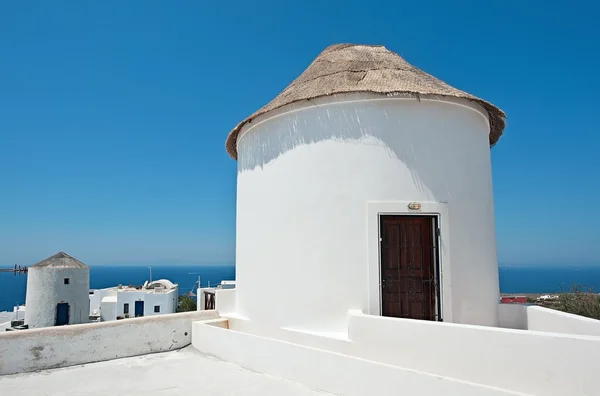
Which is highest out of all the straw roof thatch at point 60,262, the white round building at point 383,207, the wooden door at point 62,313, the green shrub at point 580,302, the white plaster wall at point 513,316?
the white round building at point 383,207

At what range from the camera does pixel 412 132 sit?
6.95 metres

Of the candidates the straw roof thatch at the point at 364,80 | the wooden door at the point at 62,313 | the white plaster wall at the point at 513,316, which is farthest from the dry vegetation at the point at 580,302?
the wooden door at the point at 62,313

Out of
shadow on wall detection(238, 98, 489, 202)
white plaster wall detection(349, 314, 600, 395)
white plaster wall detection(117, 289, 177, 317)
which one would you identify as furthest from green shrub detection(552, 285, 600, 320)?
white plaster wall detection(117, 289, 177, 317)

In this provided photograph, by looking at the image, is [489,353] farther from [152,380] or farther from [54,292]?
[54,292]

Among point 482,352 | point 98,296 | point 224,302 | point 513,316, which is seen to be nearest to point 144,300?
point 98,296

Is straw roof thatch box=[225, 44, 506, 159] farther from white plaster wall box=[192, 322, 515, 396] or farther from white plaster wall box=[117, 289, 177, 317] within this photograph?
white plaster wall box=[117, 289, 177, 317]

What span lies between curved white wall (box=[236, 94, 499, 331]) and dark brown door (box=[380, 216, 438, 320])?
12.0 inches

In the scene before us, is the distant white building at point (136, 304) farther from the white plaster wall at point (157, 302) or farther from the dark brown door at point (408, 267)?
the dark brown door at point (408, 267)

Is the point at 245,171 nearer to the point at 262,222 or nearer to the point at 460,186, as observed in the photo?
the point at 262,222

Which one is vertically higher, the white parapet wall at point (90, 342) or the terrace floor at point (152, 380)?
the white parapet wall at point (90, 342)

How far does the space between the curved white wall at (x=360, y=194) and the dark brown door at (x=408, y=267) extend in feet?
1.00

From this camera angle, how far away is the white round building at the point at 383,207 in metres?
6.81

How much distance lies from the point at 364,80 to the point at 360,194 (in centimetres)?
204

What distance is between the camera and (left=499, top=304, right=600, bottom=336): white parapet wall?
5504 millimetres
